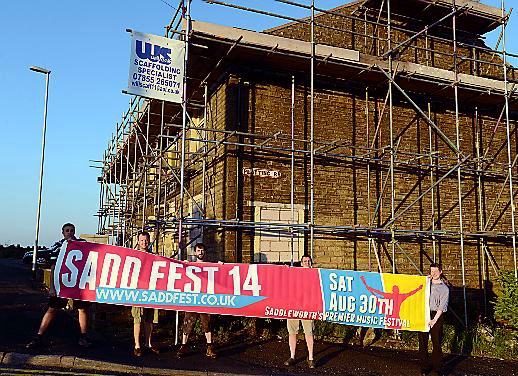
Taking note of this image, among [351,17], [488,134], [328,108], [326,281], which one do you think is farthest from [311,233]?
[488,134]

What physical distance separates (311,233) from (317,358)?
275cm

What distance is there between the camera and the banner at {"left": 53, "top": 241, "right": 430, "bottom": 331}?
7.88 meters

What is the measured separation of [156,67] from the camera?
915 cm

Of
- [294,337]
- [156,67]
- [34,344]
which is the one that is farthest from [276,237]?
[34,344]

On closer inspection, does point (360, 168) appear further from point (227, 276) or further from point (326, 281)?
point (227, 276)

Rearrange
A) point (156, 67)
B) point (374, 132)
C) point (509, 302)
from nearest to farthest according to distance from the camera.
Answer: point (156, 67), point (509, 302), point (374, 132)

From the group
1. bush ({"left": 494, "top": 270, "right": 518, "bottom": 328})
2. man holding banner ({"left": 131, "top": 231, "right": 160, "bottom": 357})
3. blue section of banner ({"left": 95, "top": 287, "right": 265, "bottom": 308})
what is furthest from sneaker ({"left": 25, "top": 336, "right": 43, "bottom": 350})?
bush ({"left": 494, "top": 270, "right": 518, "bottom": 328})

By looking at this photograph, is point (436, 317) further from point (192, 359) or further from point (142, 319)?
point (142, 319)

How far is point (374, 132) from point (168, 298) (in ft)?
22.7

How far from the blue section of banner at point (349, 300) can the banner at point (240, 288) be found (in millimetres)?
16

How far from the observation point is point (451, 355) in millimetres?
9500

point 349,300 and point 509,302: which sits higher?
point 349,300

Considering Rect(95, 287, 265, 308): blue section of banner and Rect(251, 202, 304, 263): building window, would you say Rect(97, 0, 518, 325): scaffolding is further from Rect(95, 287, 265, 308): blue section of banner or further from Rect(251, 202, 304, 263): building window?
Rect(95, 287, 265, 308): blue section of banner

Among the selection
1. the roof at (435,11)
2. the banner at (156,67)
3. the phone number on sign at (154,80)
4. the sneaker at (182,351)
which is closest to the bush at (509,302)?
the sneaker at (182,351)
